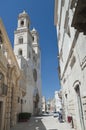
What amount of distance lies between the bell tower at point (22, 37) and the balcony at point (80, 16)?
30.4m

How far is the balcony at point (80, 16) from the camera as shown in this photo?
2979mm

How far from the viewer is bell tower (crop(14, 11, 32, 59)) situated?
34.8 metres

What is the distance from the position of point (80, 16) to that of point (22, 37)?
114ft

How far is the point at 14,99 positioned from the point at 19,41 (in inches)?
955

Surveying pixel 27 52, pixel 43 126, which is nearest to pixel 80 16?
pixel 43 126

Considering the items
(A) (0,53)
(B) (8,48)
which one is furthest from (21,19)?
(A) (0,53)

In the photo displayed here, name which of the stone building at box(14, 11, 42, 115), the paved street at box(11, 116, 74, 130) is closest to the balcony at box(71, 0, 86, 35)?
the paved street at box(11, 116, 74, 130)

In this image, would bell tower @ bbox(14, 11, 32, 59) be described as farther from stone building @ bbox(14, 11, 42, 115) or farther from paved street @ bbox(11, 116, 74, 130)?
paved street @ bbox(11, 116, 74, 130)

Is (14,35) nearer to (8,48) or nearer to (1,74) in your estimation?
(8,48)

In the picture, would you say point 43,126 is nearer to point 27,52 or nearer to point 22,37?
point 27,52

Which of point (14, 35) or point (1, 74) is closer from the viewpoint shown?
point (1, 74)

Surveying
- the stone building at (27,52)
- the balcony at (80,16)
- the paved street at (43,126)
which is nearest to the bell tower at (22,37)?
the stone building at (27,52)

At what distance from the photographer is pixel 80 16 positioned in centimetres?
325

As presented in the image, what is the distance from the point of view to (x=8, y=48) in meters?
12.7
